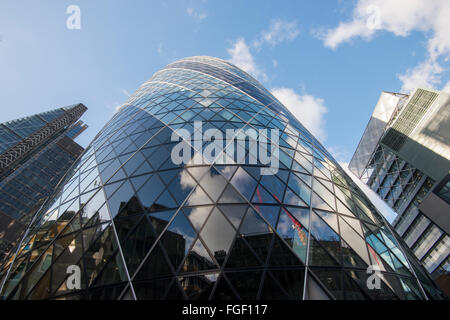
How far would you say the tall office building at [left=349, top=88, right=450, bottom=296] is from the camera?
2708cm

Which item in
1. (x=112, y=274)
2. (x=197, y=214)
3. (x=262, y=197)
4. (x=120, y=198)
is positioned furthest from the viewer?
(x=120, y=198)

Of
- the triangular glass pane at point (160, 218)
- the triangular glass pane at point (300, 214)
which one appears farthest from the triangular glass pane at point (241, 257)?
the triangular glass pane at point (160, 218)

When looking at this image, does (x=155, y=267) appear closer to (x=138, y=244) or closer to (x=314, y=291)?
(x=138, y=244)

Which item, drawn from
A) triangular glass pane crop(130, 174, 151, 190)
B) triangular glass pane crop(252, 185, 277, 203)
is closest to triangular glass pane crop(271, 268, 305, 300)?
triangular glass pane crop(252, 185, 277, 203)

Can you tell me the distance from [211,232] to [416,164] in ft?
128

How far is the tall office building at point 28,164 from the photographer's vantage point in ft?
105

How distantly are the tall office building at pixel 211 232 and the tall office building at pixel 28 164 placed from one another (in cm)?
1607

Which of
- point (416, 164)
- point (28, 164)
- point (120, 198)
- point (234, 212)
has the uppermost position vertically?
point (28, 164)

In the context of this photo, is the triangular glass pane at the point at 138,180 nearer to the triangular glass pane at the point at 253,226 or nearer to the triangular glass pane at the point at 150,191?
the triangular glass pane at the point at 150,191

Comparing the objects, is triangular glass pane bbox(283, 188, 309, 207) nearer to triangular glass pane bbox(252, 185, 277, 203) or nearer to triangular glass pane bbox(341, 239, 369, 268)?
triangular glass pane bbox(252, 185, 277, 203)

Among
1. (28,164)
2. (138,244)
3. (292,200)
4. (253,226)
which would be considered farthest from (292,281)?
(28,164)

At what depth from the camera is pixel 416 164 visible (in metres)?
32.2
